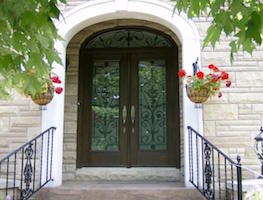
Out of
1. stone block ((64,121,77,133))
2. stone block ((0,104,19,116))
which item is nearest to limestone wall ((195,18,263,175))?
stone block ((64,121,77,133))

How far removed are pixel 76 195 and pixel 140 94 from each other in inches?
79.5

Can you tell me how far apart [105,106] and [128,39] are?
1186 millimetres

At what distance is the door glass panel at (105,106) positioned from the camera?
550cm

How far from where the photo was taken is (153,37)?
582 cm

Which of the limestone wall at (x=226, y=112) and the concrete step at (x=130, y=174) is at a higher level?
the limestone wall at (x=226, y=112)

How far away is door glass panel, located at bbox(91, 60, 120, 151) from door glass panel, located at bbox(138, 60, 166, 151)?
1.28 feet

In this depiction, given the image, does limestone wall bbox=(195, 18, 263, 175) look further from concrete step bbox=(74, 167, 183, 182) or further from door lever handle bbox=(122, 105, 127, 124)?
door lever handle bbox=(122, 105, 127, 124)

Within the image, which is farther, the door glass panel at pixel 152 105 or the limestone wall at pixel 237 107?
the door glass panel at pixel 152 105

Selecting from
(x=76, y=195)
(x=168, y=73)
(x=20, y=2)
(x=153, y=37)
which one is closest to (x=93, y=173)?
(x=76, y=195)

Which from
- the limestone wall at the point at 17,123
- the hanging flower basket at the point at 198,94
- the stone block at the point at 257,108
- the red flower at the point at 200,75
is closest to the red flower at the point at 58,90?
the limestone wall at the point at 17,123

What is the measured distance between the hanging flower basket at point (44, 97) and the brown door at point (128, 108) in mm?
1087

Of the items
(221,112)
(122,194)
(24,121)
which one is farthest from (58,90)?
(221,112)

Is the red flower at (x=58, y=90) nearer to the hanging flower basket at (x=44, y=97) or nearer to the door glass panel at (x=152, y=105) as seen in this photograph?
the hanging flower basket at (x=44, y=97)

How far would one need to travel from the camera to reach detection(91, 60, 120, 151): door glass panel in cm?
550
